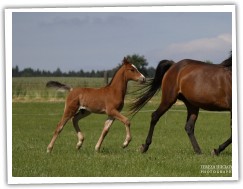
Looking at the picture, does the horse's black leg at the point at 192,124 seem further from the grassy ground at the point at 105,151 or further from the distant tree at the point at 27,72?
the distant tree at the point at 27,72

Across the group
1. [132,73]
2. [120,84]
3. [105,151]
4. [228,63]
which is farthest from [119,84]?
[228,63]

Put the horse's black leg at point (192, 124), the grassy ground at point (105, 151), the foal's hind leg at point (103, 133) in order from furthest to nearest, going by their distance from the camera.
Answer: the horse's black leg at point (192, 124), the foal's hind leg at point (103, 133), the grassy ground at point (105, 151)

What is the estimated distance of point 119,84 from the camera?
1166cm

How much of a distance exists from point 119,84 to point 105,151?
1.28 m

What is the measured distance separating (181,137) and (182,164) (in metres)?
4.07

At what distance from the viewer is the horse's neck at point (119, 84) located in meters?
11.6

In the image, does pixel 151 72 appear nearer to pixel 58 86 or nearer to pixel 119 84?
pixel 119 84

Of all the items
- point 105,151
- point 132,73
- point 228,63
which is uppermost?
point 228,63

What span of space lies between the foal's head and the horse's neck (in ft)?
0.38

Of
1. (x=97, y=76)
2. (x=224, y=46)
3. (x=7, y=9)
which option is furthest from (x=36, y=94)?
(x=224, y=46)

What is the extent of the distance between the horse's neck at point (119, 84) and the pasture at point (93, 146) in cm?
87

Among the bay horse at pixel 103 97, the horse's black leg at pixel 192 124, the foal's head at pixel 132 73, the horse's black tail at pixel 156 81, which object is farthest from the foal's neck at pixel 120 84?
the horse's black leg at pixel 192 124

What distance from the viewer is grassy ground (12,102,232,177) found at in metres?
10.1

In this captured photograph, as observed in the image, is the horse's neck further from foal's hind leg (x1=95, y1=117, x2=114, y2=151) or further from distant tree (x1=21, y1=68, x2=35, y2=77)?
distant tree (x1=21, y1=68, x2=35, y2=77)
